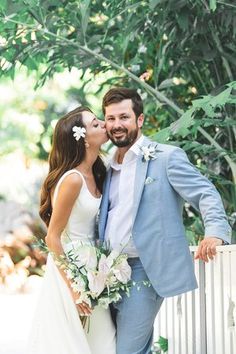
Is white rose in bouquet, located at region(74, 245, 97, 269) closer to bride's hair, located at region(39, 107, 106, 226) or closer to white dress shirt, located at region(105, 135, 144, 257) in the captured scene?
white dress shirt, located at region(105, 135, 144, 257)

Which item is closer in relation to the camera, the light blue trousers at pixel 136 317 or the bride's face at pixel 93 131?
the light blue trousers at pixel 136 317

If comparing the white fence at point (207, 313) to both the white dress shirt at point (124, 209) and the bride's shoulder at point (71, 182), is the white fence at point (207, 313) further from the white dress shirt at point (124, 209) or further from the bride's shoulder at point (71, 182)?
the bride's shoulder at point (71, 182)

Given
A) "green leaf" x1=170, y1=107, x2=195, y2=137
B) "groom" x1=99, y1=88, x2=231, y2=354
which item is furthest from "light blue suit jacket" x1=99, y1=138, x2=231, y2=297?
"green leaf" x1=170, y1=107, x2=195, y2=137

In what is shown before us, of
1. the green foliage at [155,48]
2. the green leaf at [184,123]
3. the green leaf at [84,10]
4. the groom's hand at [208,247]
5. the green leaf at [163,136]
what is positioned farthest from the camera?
the green foliage at [155,48]

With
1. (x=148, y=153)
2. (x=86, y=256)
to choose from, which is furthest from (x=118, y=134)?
(x=86, y=256)

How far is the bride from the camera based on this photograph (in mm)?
3064

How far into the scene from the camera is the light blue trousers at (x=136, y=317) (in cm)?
303

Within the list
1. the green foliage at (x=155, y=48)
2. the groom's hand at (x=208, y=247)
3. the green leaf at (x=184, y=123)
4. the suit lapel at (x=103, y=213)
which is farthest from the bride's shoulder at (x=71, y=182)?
the green foliage at (x=155, y=48)

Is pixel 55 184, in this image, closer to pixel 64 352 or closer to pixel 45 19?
pixel 64 352

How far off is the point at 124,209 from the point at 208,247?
33 cm

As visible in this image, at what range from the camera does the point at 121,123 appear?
10.1ft

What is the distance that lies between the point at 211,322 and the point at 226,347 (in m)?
0.18

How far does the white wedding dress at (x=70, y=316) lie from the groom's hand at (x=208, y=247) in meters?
0.41

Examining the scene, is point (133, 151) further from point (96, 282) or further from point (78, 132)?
point (96, 282)
